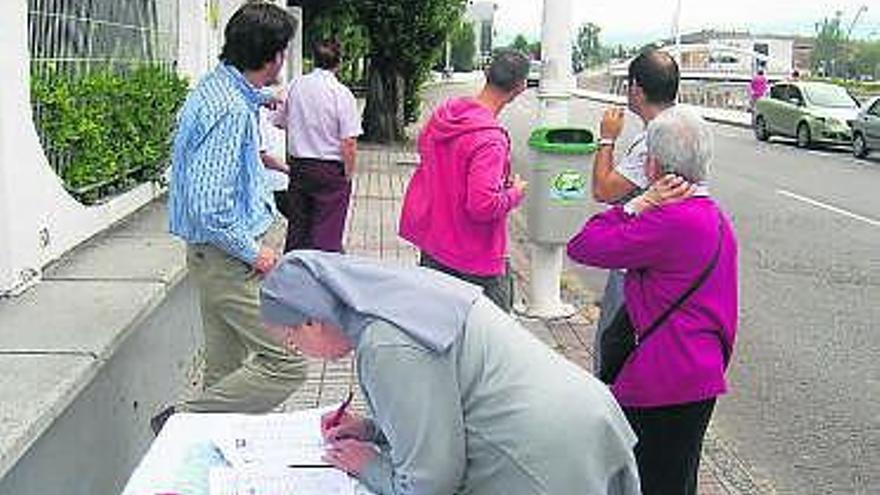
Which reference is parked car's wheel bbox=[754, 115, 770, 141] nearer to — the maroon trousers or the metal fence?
the metal fence

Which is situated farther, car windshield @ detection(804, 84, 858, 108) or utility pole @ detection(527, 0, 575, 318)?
car windshield @ detection(804, 84, 858, 108)

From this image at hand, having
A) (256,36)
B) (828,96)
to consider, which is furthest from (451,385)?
(828,96)

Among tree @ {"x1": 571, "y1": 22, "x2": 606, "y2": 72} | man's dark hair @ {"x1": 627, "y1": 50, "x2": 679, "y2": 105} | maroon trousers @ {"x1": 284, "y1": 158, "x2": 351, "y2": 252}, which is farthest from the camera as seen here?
tree @ {"x1": 571, "y1": 22, "x2": 606, "y2": 72}

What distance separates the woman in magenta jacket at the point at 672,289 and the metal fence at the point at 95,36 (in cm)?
354

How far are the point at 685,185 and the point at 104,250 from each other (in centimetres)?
393

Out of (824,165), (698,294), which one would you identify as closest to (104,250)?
(698,294)

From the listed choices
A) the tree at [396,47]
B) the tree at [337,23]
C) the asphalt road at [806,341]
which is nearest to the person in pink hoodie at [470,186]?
the asphalt road at [806,341]

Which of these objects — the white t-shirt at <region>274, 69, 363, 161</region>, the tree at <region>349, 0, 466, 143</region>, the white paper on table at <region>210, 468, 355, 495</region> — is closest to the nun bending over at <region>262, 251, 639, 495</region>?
the white paper on table at <region>210, 468, 355, 495</region>

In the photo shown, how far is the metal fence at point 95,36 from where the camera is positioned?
6211 mm

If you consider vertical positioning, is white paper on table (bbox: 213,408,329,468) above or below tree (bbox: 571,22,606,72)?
below

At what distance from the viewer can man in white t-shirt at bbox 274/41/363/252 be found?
7844mm

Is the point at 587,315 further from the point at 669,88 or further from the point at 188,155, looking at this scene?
the point at 188,155

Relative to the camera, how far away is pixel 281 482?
108 inches

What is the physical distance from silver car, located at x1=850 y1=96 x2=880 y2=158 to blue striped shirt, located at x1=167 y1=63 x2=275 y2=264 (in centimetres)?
2043
